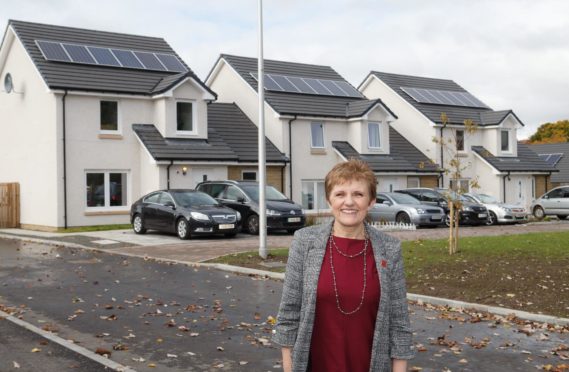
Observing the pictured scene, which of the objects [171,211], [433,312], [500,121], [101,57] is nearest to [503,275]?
[433,312]

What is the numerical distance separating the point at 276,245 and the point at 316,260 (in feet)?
53.9

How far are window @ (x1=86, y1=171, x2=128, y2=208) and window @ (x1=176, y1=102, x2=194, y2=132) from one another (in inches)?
127

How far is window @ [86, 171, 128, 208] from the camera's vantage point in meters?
28.4

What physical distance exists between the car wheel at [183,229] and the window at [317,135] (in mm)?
13509

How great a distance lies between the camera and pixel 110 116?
29281mm

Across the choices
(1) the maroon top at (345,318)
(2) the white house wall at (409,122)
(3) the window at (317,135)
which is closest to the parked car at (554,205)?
(2) the white house wall at (409,122)

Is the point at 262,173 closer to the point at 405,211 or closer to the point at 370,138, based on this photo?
the point at 405,211

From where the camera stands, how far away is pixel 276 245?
65.5 feet

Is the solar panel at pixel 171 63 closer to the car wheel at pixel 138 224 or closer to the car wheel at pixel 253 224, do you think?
the car wheel at pixel 138 224

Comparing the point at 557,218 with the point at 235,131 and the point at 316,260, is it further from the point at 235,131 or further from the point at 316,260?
the point at 316,260

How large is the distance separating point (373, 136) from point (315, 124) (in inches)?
139

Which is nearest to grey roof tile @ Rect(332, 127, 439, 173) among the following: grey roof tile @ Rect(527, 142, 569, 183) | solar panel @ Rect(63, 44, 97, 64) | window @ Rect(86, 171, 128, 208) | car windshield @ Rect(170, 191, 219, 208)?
window @ Rect(86, 171, 128, 208)

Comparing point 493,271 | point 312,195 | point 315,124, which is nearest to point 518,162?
point 315,124

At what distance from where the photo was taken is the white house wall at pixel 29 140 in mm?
27734
